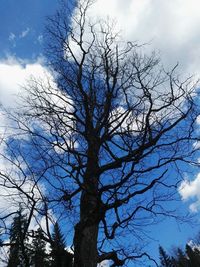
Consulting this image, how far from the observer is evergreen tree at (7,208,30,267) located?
4180 mm

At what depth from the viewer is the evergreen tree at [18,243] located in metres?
4.18

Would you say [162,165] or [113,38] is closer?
[162,165]

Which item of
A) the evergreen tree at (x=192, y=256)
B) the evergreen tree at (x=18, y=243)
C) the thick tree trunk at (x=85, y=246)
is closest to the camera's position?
the evergreen tree at (x=18, y=243)

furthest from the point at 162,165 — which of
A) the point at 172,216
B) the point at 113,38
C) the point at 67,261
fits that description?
the point at 113,38

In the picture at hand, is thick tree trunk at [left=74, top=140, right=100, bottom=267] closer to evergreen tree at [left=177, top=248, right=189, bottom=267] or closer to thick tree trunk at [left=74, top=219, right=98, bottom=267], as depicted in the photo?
thick tree trunk at [left=74, top=219, right=98, bottom=267]

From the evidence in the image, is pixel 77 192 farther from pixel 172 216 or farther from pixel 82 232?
pixel 172 216

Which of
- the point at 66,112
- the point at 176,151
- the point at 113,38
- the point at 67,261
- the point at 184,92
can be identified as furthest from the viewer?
the point at 113,38

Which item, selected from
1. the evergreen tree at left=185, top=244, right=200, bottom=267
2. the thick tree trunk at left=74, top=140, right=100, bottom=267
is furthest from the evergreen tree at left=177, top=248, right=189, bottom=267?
the thick tree trunk at left=74, top=140, right=100, bottom=267

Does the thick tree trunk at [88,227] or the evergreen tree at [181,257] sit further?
the evergreen tree at [181,257]

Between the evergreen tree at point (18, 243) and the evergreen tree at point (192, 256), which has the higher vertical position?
the evergreen tree at point (192, 256)

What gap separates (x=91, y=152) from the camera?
6.36 metres

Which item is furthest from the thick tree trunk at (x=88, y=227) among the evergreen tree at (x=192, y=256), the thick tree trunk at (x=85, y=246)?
the evergreen tree at (x=192, y=256)

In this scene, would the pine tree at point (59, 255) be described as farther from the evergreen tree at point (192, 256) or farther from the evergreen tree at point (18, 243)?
the evergreen tree at point (192, 256)

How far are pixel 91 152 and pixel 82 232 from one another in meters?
1.73
